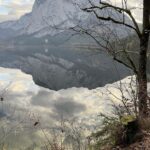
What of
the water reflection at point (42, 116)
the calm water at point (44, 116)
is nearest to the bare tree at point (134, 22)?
the calm water at point (44, 116)

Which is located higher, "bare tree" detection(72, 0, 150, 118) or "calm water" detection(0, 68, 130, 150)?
"bare tree" detection(72, 0, 150, 118)

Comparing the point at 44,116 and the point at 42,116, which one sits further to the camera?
the point at 42,116

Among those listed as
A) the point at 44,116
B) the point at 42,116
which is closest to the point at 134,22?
the point at 44,116

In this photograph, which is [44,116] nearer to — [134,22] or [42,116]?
[42,116]

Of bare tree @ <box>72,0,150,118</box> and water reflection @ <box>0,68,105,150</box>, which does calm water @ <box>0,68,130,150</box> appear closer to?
water reflection @ <box>0,68,105,150</box>

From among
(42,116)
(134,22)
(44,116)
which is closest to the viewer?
(134,22)

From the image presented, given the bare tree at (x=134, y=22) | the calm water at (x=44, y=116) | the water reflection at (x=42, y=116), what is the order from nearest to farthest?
1. the bare tree at (x=134, y=22)
2. the calm water at (x=44, y=116)
3. the water reflection at (x=42, y=116)

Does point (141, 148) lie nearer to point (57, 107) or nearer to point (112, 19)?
point (112, 19)

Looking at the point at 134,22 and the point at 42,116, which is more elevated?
the point at 134,22

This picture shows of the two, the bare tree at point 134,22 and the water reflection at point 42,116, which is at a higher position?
the bare tree at point 134,22

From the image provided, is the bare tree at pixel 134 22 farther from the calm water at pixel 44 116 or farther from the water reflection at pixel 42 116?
the water reflection at pixel 42 116

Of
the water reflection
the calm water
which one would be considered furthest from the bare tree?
the water reflection

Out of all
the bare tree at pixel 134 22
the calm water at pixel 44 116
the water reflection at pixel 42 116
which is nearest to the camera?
the bare tree at pixel 134 22

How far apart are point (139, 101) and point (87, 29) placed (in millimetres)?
4284
